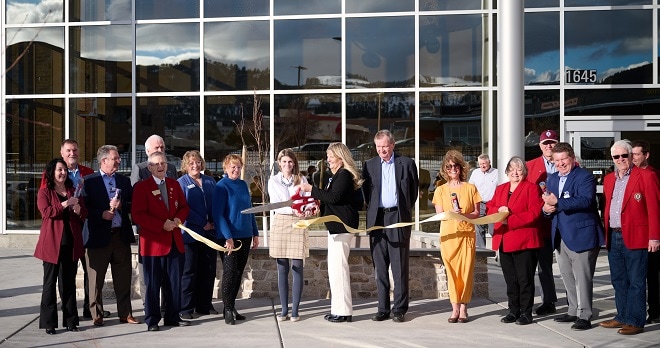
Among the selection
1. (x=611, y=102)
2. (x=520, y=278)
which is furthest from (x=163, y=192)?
(x=611, y=102)

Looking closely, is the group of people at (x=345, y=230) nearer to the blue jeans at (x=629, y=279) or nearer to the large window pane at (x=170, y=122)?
the blue jeans at (x=629, y=279)

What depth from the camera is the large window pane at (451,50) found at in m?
16.2

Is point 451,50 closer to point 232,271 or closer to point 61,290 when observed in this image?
point 232,271

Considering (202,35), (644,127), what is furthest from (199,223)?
(644,127)

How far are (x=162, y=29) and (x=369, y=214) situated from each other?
932 centimetres

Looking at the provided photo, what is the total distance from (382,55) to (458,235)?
811 centimetres

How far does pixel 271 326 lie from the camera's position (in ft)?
28.0

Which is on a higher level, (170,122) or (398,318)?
(170,122)

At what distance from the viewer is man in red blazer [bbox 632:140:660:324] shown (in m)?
8.27

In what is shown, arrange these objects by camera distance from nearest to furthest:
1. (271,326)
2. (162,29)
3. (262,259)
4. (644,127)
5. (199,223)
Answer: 1. (271,326)
2. (199,223)
3. (262,259)
4. (644,127)
5. (162,29)

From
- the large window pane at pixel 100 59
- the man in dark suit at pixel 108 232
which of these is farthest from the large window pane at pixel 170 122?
the man in dark suit at pixel 108 232

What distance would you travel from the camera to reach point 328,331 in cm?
825

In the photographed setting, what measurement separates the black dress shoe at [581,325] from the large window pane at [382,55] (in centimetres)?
858

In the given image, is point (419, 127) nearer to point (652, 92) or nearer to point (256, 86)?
point (256, 86)
